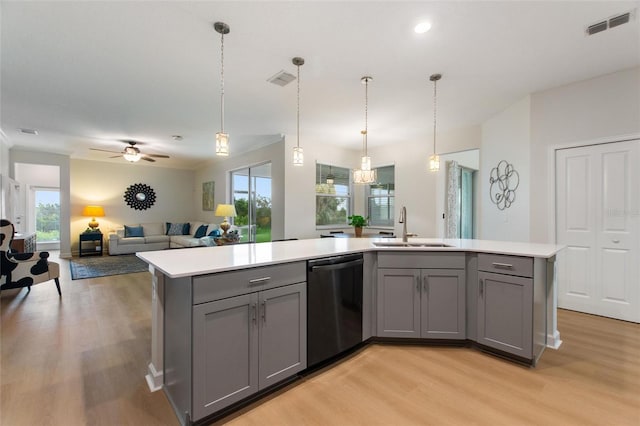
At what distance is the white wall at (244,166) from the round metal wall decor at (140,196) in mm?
1287

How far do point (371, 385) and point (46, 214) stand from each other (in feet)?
34.6

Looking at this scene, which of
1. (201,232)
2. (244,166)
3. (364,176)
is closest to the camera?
(364,176)

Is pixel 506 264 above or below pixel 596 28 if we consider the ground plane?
below

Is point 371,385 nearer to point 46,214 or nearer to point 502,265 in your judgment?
point 502,265

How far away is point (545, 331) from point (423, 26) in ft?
9.02

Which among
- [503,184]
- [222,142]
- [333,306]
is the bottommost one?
[333,306]

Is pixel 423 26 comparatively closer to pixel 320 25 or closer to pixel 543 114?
pixel 320 25

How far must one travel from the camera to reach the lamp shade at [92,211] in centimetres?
759

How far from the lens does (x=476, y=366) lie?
223 cm

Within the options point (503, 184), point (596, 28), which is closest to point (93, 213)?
point (503, 184)

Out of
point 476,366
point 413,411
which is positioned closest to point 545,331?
point 476,366

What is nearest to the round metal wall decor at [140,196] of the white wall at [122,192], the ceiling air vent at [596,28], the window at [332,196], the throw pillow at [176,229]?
the white wall at [122,192]

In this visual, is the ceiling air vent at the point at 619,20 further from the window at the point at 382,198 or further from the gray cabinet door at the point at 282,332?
the window at the point at 382,198

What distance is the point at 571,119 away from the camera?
3.40 metres
